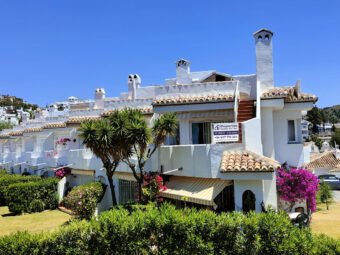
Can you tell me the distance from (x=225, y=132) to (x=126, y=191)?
13050 millimetres

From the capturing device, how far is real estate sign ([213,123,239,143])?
17.5m

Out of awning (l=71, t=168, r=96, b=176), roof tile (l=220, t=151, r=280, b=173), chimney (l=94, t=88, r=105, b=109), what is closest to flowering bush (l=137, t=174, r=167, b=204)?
roof tile (l=220, t=151, r=280, b=173)

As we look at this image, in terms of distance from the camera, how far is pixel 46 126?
128 feet

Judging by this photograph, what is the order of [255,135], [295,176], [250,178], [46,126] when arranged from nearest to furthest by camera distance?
[250,178] < [255,135] < [295,176] < [46,126]

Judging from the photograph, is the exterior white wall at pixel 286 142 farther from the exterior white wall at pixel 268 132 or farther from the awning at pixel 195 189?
the awning at pixel 195 189

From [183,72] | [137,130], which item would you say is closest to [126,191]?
[137,130]

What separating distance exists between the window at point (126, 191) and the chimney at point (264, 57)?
51.8 feet

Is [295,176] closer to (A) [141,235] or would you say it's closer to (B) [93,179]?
(A) [141,235]

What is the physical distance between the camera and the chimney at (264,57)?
24195 millimetres

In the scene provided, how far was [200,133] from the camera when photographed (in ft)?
79.4

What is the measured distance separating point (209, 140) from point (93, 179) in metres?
15.6

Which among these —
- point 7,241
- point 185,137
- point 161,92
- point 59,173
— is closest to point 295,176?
point 185,137

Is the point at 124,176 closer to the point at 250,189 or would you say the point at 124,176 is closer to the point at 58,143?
the point at 250,189

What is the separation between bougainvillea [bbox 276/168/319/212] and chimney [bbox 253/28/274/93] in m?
8.63
